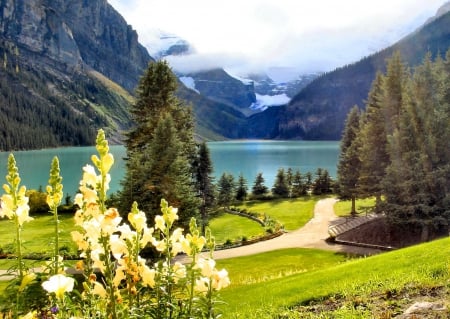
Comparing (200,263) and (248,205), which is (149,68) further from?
(248,205)

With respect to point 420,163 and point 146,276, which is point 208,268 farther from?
point 420,163

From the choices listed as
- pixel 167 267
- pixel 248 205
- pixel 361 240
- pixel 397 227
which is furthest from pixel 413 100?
pixel 248 205

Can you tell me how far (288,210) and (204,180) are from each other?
1775 centimetres

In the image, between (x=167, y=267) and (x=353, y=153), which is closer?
(x=167, y=267)

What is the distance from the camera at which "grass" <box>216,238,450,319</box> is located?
8.70m

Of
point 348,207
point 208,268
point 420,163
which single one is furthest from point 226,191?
point 208,268

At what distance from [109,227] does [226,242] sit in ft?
93.0

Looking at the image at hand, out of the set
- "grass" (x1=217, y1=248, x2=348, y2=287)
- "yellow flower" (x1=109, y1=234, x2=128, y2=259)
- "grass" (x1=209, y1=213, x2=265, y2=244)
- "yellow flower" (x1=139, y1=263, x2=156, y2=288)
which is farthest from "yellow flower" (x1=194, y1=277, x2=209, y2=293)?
"grass" (x1=209, y1=213, x2=265, y2=244)

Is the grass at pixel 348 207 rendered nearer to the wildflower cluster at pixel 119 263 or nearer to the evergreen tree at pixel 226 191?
the evergreen tree at pixel 226 191

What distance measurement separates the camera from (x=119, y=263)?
141 inches

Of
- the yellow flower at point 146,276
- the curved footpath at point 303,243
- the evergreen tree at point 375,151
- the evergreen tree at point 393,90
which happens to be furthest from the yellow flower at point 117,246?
the evergreen tree at point 393,90

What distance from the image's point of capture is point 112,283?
3146 millimetres

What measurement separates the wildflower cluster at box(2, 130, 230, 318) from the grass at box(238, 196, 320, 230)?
112 feet

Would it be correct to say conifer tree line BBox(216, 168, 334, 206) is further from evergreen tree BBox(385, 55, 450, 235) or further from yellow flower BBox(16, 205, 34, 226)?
yellow flower BBox(16, 205, 34, 226)
